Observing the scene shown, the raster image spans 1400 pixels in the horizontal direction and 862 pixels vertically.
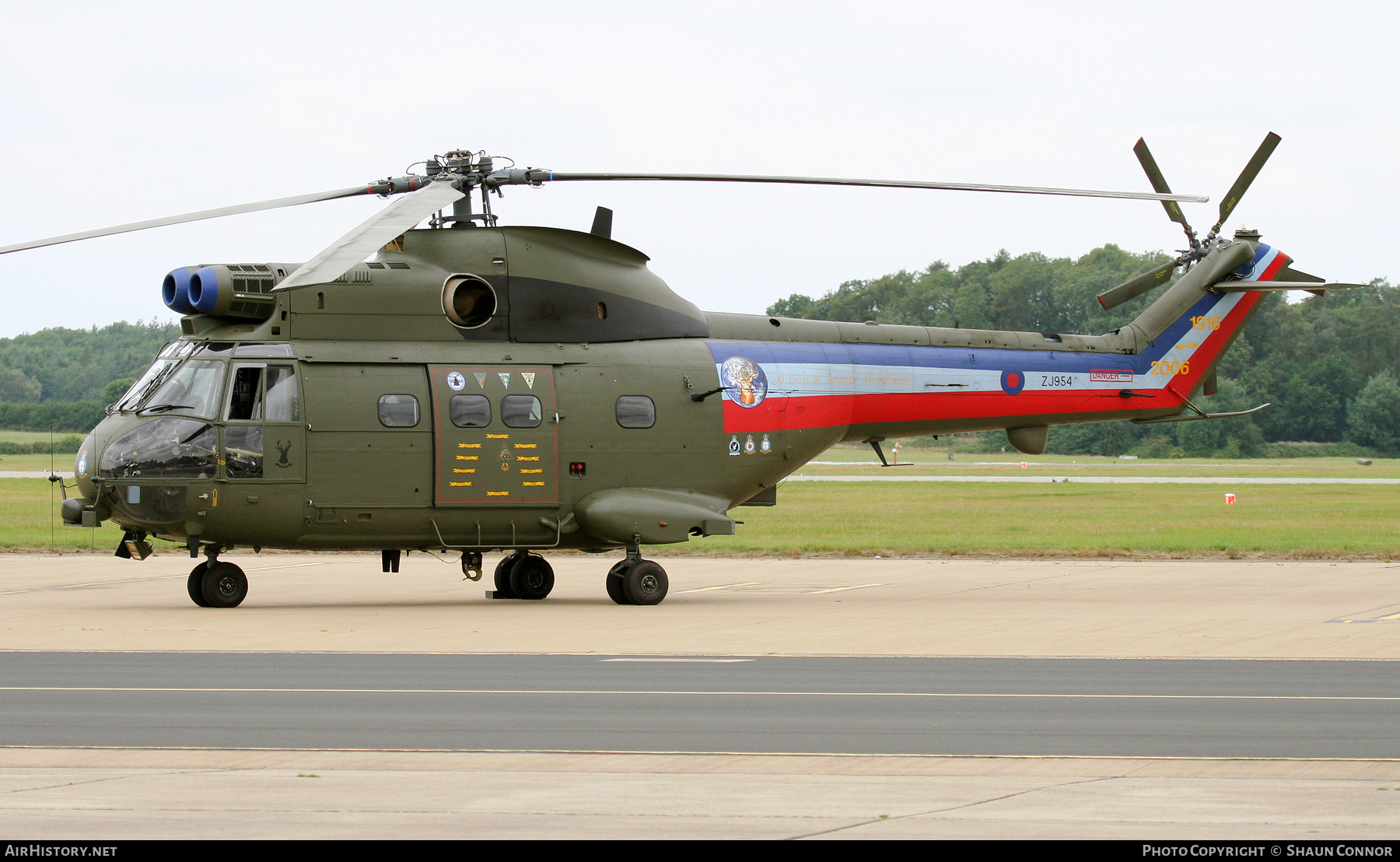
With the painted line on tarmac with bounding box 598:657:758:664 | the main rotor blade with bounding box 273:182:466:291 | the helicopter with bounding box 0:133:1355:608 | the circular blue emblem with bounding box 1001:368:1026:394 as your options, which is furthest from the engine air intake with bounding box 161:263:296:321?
the circular blue emblem with bounding box 1001:368:1026:394

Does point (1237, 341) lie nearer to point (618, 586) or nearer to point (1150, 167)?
point (1150, 167)

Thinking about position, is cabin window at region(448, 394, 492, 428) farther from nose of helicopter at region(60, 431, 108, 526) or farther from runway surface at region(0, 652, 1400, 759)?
runway surface at region(0, 652, 1400, 759)

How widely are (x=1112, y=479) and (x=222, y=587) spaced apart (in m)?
57.2

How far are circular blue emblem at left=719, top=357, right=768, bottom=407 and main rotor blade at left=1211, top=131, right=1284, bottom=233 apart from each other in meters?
7.93

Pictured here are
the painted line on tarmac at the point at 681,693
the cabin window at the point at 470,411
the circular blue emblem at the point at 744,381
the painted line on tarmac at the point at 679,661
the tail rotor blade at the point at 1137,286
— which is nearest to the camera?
the painted line on tarmac at the point at 681,693

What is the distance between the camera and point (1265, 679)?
13.1 m

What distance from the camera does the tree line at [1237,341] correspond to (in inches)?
4857

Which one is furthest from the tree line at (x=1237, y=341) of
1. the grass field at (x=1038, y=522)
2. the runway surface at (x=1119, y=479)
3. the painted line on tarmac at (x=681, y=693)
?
the painted line on tarmac at (x=681, y=693)

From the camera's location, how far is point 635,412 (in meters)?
21.3

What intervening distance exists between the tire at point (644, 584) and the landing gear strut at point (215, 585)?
494cm

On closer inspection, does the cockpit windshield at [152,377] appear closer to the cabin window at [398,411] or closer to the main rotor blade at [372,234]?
the cabin window at [398,411]

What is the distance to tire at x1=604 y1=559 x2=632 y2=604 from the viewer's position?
824 inches
